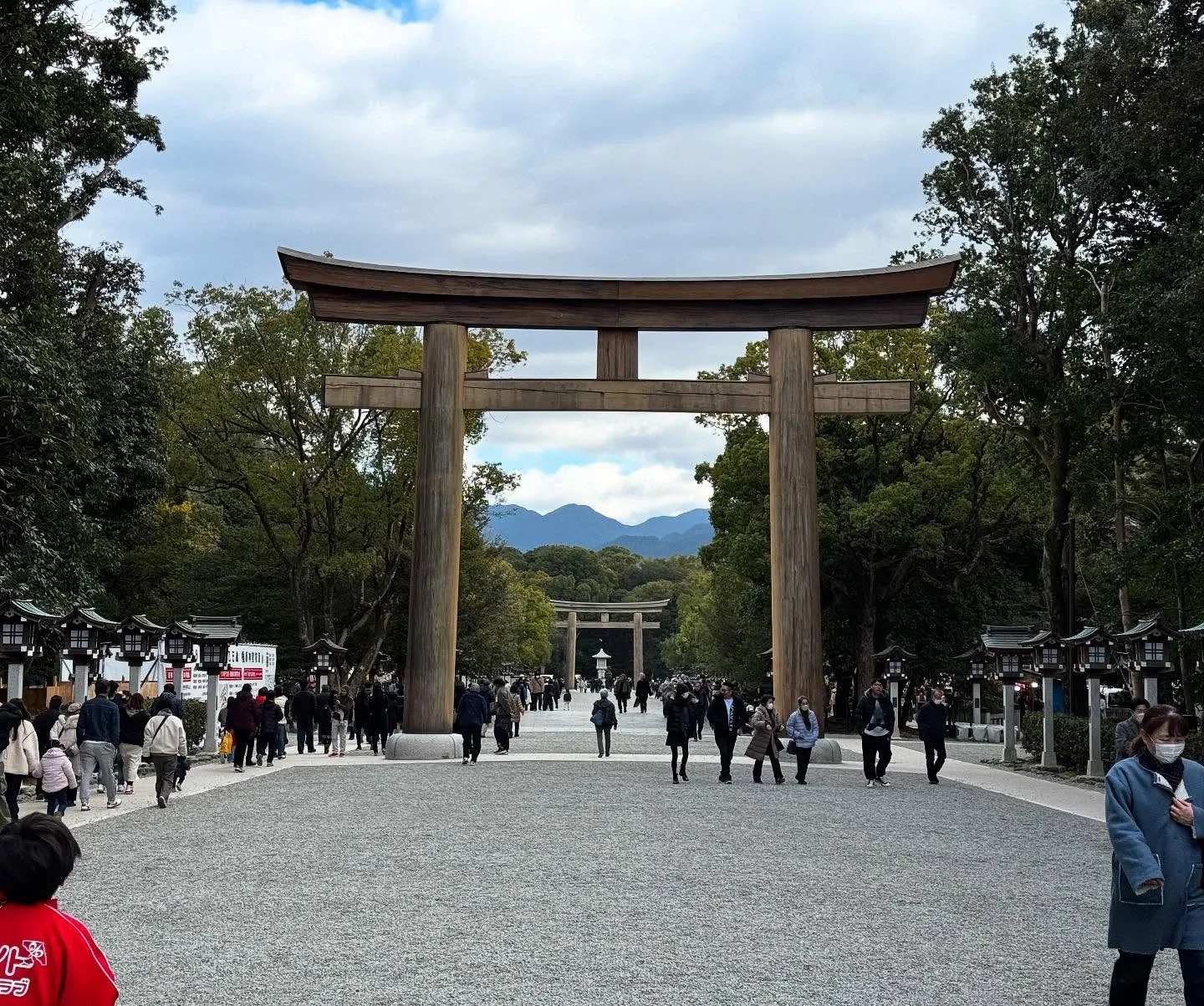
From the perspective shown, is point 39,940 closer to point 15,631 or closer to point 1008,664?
point 15,631

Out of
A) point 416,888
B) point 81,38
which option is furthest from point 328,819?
point 81,38

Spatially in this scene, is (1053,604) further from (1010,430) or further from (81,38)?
(81,38)

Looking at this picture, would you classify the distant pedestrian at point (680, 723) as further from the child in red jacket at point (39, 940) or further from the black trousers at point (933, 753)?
the child in red jacket at point (39, 940)

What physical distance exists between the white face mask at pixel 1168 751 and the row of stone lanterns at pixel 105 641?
15.1m

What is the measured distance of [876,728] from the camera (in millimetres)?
18703

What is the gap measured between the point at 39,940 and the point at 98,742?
13.2m

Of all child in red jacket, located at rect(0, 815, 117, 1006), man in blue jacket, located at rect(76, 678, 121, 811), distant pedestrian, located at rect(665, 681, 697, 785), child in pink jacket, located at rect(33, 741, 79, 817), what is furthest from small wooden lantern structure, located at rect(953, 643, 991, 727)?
child in red jacket, located at rect(0, 815, 117, 1006)

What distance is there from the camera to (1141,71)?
19.4 metres

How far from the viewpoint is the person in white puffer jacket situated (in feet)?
40.3

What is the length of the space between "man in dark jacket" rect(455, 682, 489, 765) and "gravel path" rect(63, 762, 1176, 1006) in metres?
5.86

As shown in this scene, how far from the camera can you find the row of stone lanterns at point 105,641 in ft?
57.6

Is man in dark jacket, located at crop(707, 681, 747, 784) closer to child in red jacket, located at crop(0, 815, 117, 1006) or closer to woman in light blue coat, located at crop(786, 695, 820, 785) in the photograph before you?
woman in light blue coat, located at crop(786, 695, 820, 785)

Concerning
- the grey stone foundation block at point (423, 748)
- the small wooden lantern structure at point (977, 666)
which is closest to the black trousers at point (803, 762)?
the grey stone foundation block at point (423, 748)

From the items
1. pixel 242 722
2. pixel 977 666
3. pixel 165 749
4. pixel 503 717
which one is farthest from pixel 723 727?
pixel 977 666
